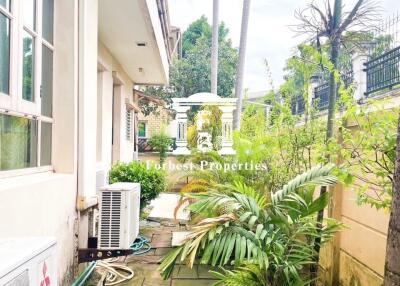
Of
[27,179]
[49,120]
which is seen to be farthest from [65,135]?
[27,179]

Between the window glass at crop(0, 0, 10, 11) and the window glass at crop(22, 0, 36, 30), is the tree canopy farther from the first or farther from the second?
the window glass at crop(0, 0, 10, 11)

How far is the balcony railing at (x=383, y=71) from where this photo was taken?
4469mm

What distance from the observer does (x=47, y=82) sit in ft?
9.86

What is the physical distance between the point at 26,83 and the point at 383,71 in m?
4.25

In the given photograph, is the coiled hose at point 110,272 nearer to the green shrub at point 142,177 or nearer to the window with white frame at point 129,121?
the green shrub at point 142,177

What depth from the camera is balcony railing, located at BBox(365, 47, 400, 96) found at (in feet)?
14.7

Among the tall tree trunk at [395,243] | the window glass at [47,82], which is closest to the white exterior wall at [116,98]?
the window glass at [47,82]

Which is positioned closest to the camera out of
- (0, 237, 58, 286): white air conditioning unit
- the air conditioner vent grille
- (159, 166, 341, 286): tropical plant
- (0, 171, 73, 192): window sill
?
(0, 237, 58, 286): white air conditioning unit

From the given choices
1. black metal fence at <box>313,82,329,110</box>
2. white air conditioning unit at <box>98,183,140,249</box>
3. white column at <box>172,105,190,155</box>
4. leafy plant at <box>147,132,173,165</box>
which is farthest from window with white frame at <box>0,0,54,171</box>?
leafy plant at <box>147,132,173,165</box>

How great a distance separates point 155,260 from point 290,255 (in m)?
2.19

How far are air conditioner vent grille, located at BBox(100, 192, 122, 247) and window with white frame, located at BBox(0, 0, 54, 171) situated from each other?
719mm

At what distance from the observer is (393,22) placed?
382 cm

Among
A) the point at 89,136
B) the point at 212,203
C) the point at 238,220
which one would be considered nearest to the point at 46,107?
the point at 89,136

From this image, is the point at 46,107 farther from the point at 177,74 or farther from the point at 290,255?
the point at 177,74
